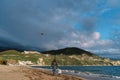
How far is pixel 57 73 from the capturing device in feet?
217

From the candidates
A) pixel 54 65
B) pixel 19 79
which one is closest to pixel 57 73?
pixel 54 65

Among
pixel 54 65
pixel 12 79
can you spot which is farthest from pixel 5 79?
pixel 54 65

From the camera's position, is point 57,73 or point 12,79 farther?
point 57,73

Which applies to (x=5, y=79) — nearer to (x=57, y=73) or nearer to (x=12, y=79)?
(x=12, y=79)

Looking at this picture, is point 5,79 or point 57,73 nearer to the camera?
point 5,79

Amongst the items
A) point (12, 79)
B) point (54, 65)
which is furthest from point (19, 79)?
point (54, 65)

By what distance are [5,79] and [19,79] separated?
2166 mm

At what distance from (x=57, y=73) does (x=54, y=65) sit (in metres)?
4.00

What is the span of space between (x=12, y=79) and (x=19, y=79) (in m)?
1.07

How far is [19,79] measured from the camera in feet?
126

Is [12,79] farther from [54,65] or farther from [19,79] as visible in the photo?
[54,65]

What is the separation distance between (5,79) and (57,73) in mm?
29809

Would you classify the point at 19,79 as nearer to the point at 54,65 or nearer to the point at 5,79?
the point at 5,79

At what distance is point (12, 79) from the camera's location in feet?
125
